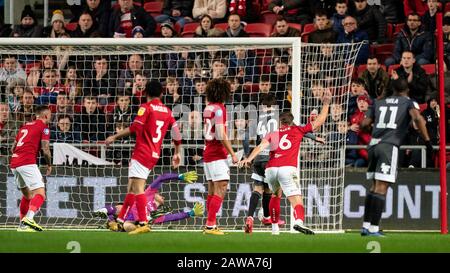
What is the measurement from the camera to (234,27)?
1947cm

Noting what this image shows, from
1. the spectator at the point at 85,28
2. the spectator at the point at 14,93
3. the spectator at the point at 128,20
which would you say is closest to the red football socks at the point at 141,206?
the spectator at the point at 14,93

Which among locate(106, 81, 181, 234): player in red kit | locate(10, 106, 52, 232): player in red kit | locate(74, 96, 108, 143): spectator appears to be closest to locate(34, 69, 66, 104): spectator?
locate(74, 96, 108, 143): spectator

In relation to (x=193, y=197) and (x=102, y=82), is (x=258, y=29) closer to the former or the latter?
(x=102, y=82)

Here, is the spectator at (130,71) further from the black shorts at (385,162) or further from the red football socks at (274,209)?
the black shorts at (385,162)

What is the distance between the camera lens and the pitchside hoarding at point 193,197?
17.5 m

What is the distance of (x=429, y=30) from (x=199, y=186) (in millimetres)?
4683

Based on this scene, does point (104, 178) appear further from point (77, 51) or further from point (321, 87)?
point (321, 87)

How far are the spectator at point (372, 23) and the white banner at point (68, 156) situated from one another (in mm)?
4918

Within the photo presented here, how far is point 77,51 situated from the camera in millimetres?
17375

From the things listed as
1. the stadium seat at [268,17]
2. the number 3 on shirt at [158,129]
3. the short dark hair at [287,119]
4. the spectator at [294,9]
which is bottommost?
the number 3 on shirt at [158,129]

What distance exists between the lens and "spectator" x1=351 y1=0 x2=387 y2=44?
1989 centimetres

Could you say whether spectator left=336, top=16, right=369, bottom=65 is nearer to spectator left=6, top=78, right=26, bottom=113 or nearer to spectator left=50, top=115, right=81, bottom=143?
spectator left=50, top=115, right=81, bottom=143

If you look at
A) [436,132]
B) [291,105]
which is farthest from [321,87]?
[436,132]

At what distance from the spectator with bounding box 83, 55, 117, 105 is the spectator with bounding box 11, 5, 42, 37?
2.52 m
